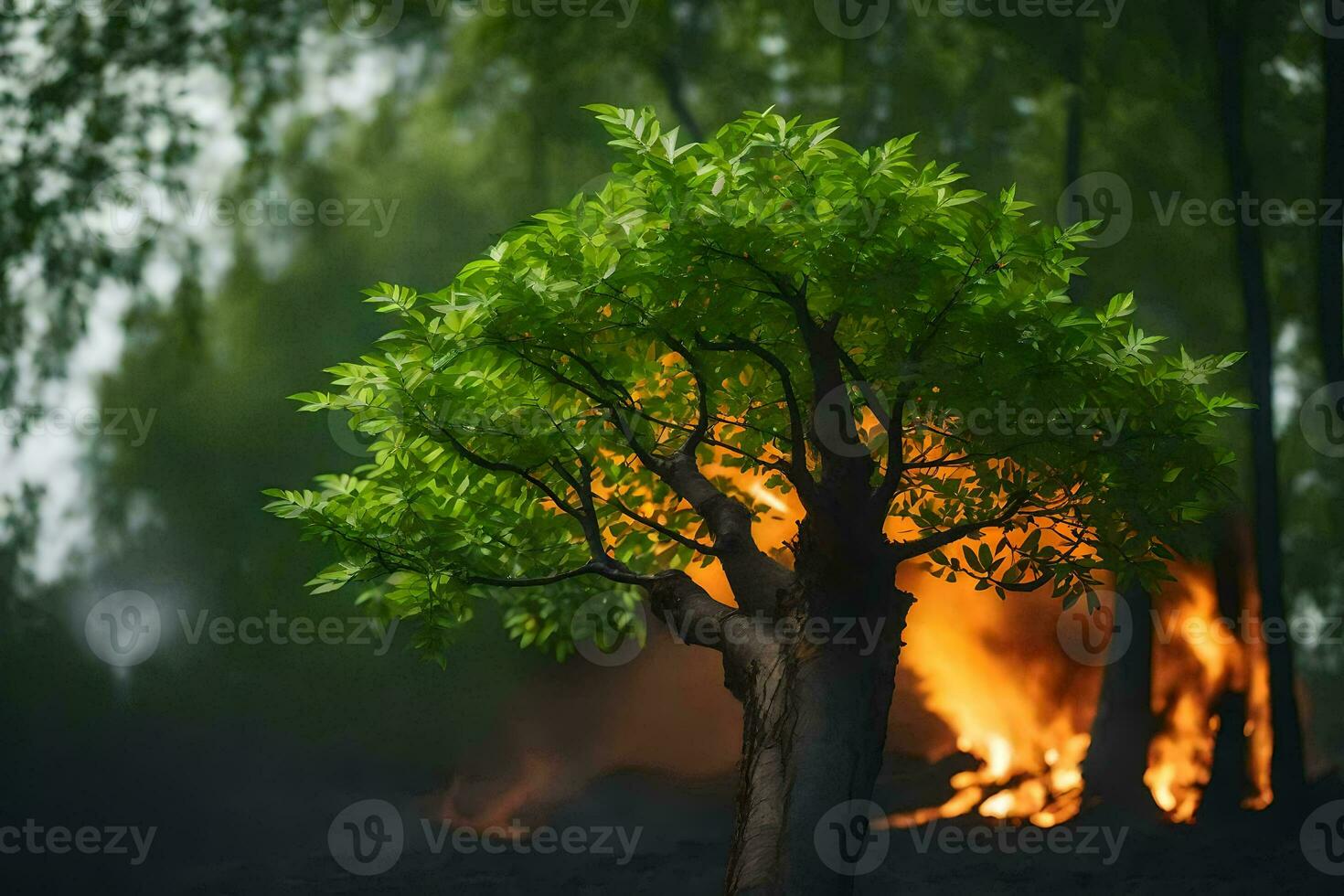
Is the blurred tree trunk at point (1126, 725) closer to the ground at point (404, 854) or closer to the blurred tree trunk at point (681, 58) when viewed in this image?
the ground at point (404, 854)

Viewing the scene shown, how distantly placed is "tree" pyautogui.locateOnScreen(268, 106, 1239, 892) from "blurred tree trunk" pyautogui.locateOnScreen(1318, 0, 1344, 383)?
133 inches

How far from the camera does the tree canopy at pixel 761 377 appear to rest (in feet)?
11.2

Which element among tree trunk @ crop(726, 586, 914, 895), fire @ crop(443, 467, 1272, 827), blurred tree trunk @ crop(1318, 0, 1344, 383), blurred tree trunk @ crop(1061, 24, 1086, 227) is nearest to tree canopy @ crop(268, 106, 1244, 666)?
tree trunk @ crop(726, 586, 914, 895)

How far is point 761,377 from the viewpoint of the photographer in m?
4.27

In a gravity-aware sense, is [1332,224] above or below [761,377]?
above

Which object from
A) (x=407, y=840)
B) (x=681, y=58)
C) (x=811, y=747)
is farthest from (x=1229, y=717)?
(x=681, y=58)

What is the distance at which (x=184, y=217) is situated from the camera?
7145 millimetres

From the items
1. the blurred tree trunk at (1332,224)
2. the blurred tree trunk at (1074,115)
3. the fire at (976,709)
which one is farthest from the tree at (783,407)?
the blurred tree trunk at (1332,224)

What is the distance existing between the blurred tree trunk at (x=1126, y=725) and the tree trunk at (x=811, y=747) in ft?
10.3

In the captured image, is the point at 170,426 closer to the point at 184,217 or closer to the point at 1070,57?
the point at 184,217

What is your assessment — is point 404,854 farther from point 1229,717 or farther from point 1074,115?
point 1074,115

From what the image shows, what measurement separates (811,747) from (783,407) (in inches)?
52.3

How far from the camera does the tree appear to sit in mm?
3438

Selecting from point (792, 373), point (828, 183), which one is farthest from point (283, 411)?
point (828, 183)
